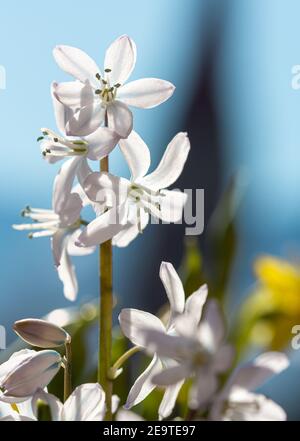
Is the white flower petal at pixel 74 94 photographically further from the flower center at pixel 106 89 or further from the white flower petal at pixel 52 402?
the white flower petal at pixel 52 402

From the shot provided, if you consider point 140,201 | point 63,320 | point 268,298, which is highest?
point 140,201

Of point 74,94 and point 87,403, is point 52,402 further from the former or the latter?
point 74,94

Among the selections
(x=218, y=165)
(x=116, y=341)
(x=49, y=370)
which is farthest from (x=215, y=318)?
(x=218, y=165)

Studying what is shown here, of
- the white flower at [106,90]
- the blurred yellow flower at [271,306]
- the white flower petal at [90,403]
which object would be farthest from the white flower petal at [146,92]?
the blurred yellow flower at [271,306]

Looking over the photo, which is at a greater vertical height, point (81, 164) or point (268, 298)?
point (81, 164)

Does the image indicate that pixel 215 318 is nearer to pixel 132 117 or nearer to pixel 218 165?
pixel 132 117
